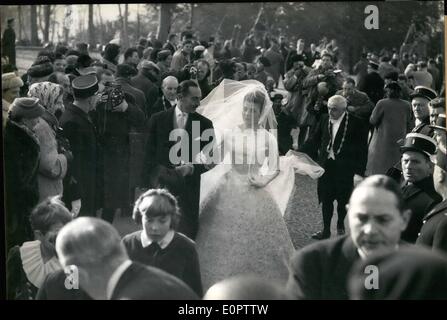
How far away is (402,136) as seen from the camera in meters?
6.35

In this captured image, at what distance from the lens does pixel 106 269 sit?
6176 mm

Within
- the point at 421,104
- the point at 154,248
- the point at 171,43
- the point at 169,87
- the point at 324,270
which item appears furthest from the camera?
the point at 171,43

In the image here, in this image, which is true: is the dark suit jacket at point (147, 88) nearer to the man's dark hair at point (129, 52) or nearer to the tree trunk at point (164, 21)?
the man's dark hair at point (129, 52)

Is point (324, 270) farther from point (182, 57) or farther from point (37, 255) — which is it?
point (37, 255)

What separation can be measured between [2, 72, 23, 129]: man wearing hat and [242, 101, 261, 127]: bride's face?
1.52m

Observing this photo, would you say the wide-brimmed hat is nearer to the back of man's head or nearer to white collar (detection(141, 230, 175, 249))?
the back of man's head

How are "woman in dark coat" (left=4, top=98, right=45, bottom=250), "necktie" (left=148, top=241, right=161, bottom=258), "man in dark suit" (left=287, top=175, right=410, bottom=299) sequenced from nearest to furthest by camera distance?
1. "man in dark suit" (left=287, top=175, right=410, bottom=299)
2. "necktie" (left=148, top=241, right=161, bottom=258)
3. "woman in dark coat" (left=4, top=98, right=45, bottom=250)

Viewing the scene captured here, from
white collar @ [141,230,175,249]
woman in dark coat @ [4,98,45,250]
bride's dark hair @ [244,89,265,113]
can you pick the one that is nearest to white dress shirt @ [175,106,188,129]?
bride's dark hair @ [244,89,265,113]

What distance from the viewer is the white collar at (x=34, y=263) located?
641 centimetres

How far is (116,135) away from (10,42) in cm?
97

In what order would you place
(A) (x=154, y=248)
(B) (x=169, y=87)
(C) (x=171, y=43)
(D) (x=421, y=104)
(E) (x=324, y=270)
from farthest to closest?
(C) (x=171, y=43), (B) (x=169, y=87), (D) (x=421, y=104), (A) (x=154, y=248), (E) (x=324, y=270)

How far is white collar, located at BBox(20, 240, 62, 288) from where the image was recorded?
6406mm

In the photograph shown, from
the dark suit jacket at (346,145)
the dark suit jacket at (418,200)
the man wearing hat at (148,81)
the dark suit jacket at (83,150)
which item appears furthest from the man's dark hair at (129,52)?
the dark suit jacket at (418,200)

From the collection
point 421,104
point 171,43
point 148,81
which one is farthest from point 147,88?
point 421,104
